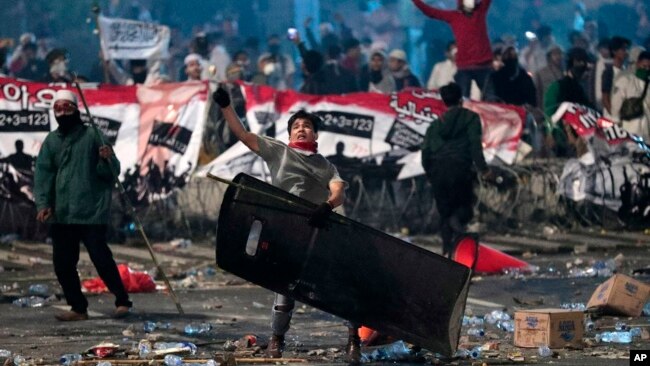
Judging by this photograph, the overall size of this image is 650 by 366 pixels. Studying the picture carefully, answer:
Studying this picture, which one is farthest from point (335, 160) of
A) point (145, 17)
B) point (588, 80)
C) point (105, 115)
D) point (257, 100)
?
point (145, 17)

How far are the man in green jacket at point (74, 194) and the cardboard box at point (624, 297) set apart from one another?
3.77 metres

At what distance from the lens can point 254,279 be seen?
1130 centimetres

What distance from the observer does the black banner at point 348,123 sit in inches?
796

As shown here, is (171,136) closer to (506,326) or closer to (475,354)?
(506,326)

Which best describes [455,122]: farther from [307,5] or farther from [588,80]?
[307,5]

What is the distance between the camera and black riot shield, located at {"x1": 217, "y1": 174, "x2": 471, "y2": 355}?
11.3 meters

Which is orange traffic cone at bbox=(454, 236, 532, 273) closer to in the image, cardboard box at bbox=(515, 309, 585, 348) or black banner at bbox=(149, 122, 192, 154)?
black banner at bbox=(149, 122, 192, 154)

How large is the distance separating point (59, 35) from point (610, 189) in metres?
23.4

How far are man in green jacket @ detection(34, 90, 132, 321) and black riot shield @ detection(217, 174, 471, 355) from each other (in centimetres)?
309

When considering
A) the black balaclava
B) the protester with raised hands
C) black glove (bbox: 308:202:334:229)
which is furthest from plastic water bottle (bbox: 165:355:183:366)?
the protester with raised hands

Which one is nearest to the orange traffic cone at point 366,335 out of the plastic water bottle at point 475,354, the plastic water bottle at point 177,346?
the plastic water bottle at point 475,354

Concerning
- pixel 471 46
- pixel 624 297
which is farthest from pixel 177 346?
pixel 471 46

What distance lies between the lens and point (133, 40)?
23.5 metres

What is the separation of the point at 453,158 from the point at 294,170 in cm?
580
